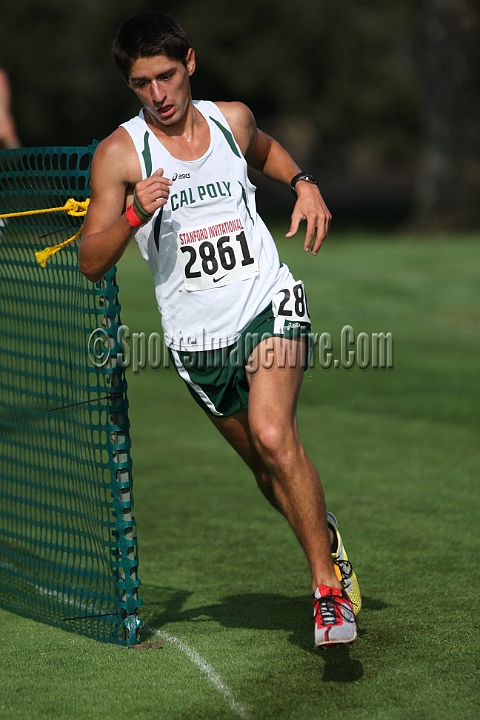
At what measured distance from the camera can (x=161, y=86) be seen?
14.2 ft

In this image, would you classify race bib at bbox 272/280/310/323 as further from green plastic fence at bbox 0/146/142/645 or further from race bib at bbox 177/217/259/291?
green plastic fence at bbox 0/146/142/645

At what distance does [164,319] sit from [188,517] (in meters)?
2.54

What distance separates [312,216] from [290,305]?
40 centimetres

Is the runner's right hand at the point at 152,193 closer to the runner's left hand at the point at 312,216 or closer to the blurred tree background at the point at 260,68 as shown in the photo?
the runner's left hand at the point at 312,216

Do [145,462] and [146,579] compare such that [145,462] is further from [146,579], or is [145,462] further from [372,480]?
[146,579]

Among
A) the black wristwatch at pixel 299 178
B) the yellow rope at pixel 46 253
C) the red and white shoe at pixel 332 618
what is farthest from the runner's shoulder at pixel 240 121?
the red and white shoe at pixel 332 618

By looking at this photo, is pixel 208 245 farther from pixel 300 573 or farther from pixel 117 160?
pixel 300 573

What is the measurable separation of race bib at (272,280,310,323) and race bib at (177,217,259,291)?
160 millimetres

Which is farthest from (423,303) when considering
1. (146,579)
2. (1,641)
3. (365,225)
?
(365,225)

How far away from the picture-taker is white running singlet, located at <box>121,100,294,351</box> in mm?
4379

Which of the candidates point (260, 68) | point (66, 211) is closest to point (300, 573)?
point (66, 211)

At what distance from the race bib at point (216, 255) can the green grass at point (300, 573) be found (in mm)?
1600

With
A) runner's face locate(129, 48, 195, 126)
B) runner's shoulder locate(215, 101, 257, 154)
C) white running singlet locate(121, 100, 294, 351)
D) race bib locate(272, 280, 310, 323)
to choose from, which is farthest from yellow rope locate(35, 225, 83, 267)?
race bib locate(272, 280, 310, 323)

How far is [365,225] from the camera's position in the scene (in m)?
32.2
